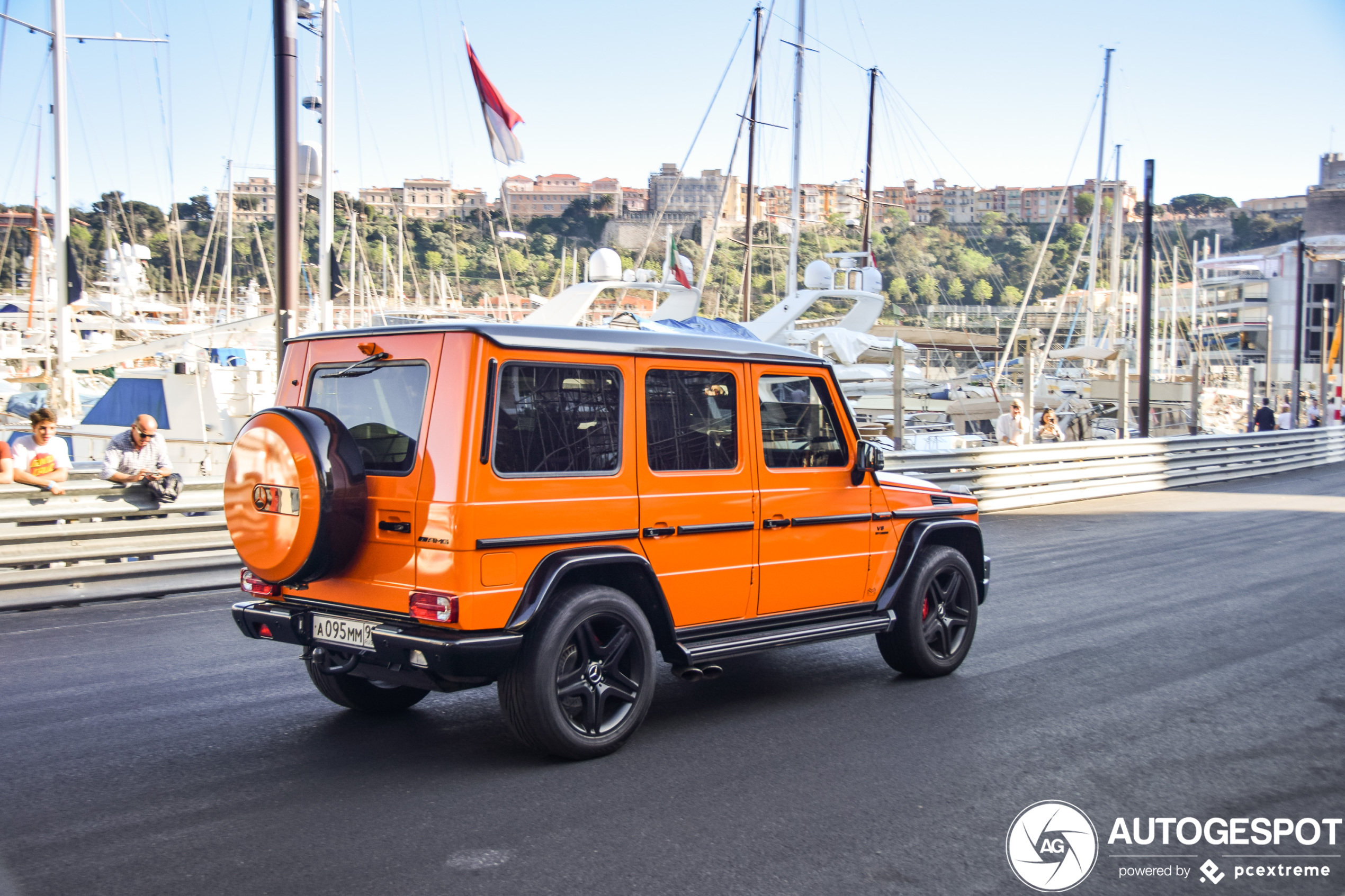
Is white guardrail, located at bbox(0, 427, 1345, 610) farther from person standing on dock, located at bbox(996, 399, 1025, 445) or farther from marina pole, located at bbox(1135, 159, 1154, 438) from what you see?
marina pole, located at bbox(1135, 159, 1154, 438)

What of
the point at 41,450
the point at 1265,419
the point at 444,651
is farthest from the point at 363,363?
the point at 1265,419

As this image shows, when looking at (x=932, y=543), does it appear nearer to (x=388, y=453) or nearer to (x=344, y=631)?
(x=388, y=453)

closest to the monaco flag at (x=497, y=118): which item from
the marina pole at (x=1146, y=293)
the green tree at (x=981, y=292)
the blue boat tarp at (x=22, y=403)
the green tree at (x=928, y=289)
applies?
the marina pole at (x=1146, y=293)

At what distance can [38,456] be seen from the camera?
9789mm

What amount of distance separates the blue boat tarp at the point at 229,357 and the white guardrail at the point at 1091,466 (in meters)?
15.7

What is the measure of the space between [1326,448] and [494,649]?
30.9 meters

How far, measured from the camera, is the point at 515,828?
4168 millimetres

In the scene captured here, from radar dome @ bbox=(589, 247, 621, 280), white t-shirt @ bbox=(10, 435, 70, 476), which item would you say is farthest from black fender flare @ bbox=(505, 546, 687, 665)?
radar dome @ bbox=(589, 247, 621, 280)

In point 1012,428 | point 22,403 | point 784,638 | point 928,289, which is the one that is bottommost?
point 784,638

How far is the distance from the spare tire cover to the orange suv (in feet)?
0.04

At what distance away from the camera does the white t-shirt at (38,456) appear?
973 centimetres

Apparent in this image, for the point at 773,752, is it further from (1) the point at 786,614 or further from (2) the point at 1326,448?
(2) the point at 1326,448

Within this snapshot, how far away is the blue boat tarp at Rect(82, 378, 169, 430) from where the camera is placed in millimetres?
17891

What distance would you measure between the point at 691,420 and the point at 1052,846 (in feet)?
8.62
